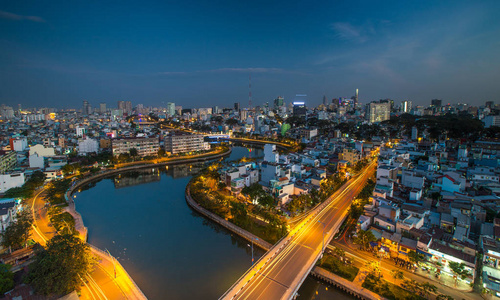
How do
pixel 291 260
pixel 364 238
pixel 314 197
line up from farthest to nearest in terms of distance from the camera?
pixel 314 197 < pixel 364 238 < pixel 291 260

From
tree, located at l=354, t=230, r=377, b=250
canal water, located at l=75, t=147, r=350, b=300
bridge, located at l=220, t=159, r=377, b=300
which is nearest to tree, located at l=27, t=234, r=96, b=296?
canal water, located at l=75, t=147, r=350, b=300

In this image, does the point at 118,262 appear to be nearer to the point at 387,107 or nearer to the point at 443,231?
the point at 443,231

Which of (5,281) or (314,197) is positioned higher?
(314,197)

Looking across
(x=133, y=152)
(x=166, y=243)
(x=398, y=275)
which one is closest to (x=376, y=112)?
(x=133, y=152)

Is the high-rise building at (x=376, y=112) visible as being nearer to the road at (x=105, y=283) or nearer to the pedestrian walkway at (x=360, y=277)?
the pedestrian walkway at (x=360, y=277)

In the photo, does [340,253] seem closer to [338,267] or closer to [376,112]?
[338,267]
